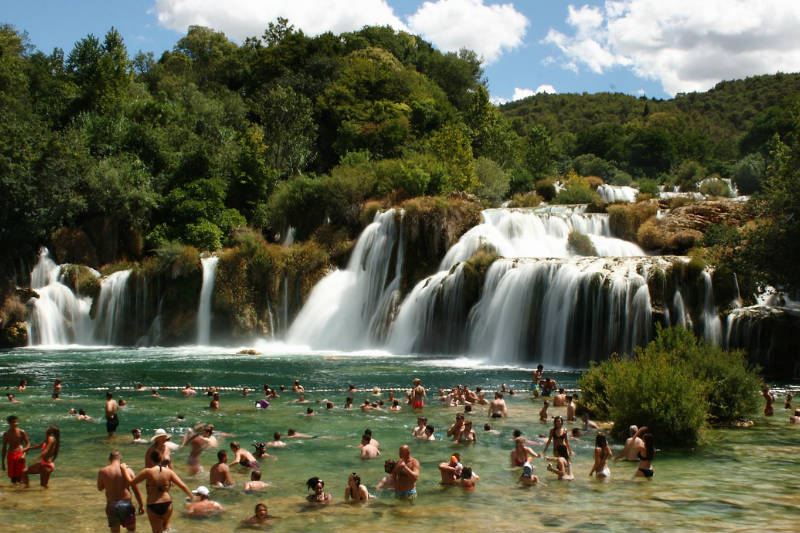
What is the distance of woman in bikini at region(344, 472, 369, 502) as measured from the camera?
13305mm

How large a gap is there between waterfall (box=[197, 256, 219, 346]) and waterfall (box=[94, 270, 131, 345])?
436 centimetres

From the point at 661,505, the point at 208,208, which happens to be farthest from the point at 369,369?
the point at 208,208

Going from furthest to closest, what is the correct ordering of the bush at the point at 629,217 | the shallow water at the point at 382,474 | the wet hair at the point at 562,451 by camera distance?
the bush at the point at 629,217 → the wet hair at the point at 562,451 → the shallow water at the point at 382,474

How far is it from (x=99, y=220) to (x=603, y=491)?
4179 centimetres

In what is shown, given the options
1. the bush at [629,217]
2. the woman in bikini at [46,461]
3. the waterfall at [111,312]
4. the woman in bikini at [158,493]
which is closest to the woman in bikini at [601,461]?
the woman in bikini at [158,493]

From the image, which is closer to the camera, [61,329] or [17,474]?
[17,474]

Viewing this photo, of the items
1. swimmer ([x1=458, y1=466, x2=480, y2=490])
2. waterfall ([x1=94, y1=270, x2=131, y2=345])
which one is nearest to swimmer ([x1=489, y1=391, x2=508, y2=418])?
swimmer ([x1=458, y1=466, x2=480, y2=490])

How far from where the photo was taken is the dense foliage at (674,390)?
56.0 feet

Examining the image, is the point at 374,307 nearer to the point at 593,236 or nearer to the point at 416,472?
the point at 593,236

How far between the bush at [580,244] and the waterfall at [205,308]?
67.9 feet

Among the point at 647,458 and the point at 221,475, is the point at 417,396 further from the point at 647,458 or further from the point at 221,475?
the point at 221,475

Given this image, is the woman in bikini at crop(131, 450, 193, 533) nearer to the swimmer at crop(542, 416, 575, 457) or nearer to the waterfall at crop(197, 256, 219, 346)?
the swimmer at crop(542, 416, 575, 457)

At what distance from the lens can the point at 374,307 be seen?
135ft

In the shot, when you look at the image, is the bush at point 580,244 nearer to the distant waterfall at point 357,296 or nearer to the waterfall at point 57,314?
the distant waterfall at point 357,296
